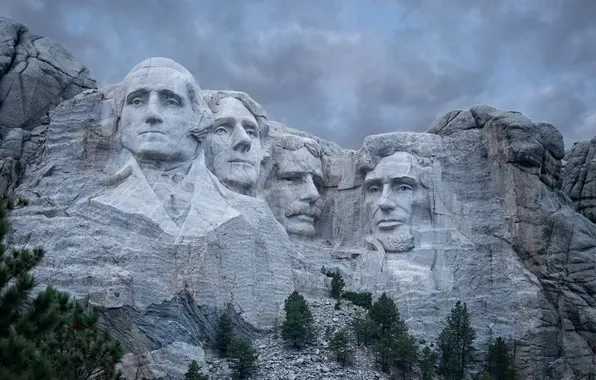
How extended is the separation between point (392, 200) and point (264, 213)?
4010mm

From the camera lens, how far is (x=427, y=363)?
2969cm

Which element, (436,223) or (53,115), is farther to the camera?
(436,223)

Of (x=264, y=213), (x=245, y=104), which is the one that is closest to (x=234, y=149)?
(x=245, y=104)

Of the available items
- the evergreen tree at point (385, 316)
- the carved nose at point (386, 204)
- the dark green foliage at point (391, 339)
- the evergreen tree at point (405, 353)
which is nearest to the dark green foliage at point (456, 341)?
the dark green foliage at point (391, 339)

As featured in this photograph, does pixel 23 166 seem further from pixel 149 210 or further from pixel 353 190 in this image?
pixel 353 190

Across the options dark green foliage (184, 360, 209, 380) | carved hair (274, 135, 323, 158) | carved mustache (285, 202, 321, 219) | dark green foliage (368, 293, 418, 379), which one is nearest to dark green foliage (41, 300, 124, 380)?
dark green foliage (184, 360, 209, 380)

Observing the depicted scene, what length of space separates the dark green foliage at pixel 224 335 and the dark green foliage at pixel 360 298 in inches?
182

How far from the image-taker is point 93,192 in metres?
29.8

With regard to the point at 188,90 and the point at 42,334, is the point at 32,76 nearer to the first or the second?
the point at 188,90

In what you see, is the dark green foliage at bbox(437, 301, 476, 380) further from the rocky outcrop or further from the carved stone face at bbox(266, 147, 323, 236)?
the rocky outcrop

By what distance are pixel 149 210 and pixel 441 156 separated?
9485 millimetres

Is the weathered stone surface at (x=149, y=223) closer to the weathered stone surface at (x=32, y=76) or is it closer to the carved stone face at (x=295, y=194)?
the weathered stone surface at (x=32, y=76)

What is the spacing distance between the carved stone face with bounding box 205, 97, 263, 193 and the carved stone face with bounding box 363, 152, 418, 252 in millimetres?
3412

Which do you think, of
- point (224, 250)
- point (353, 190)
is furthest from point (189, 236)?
point (353, 190)
